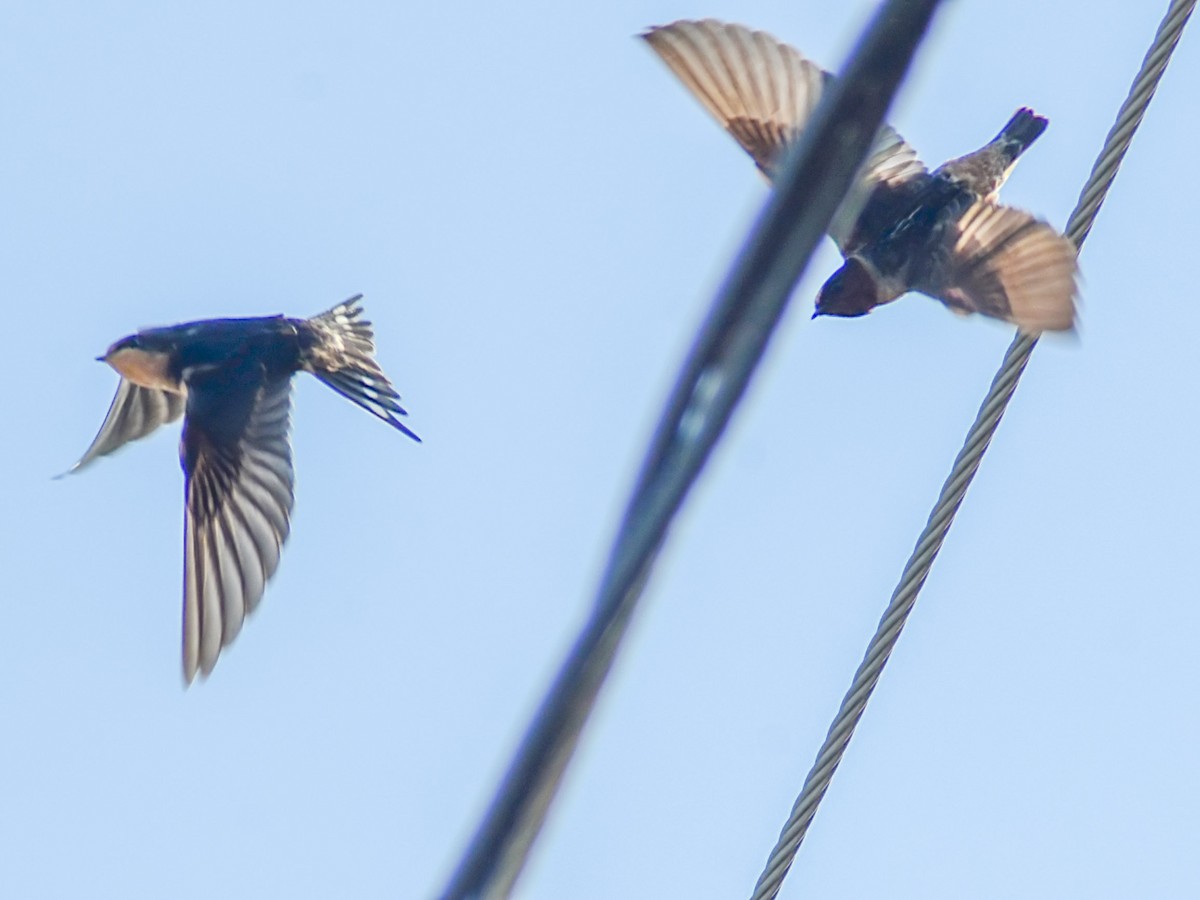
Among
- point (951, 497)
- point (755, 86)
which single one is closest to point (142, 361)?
point (755, 86)

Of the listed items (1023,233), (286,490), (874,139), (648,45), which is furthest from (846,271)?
(874,139)

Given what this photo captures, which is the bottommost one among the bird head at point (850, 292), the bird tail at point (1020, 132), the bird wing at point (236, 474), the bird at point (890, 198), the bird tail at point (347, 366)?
the bird wing at point (236, 474)

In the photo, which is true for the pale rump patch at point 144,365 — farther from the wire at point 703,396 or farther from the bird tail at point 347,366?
the wire at point 703,396

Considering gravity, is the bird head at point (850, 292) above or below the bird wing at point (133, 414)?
above

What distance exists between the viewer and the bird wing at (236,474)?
5285mm

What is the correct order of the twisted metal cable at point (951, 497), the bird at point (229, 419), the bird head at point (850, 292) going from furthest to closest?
the bird at point (229, 419) < the bird head at point (850, 292) < the twisted metal cable at point (951, 497)

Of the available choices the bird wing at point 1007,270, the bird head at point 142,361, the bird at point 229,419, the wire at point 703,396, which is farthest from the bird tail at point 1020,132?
the wire at point 703,396

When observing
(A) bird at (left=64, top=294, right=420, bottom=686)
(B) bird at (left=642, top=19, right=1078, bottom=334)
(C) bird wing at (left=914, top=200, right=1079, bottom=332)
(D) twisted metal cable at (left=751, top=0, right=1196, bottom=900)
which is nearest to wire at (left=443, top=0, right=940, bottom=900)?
(D) twisted metal cable at (left=751, top=0, right=1196, bottom=900)

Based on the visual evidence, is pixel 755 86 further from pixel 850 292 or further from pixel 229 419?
pixel 229 419

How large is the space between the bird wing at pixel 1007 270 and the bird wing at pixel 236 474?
6.27 feet

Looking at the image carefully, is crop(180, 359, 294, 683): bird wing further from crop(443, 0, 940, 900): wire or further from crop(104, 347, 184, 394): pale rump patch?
crop(443, 0, 940, 900): wire

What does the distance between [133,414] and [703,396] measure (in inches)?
198

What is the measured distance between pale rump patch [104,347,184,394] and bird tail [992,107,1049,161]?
2.47 metres

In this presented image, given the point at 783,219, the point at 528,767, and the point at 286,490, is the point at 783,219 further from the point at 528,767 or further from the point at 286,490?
the point at 286,490
